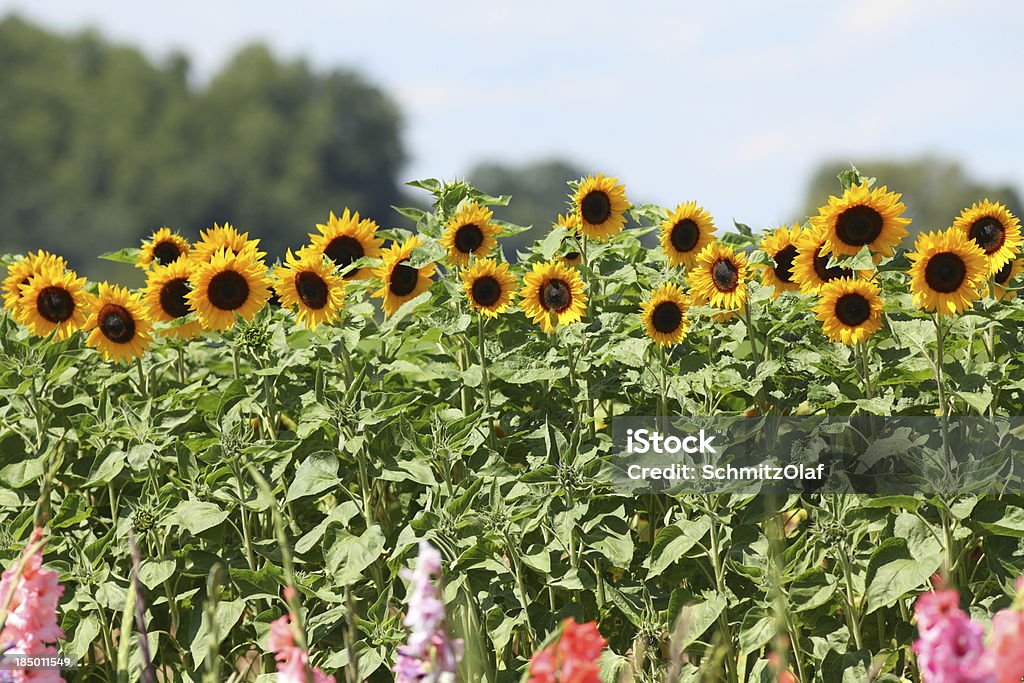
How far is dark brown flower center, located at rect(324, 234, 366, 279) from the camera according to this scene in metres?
5.26

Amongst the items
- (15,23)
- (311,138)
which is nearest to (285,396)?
(311,138)

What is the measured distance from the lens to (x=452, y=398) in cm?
517

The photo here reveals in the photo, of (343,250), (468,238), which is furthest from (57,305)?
(468,238)

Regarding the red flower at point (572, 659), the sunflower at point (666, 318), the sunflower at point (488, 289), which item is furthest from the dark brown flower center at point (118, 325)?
the red flower at point (572, 659)

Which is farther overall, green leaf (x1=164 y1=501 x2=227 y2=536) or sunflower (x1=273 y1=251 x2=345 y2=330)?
sunflower (x1=273 y1=251 x2=345 y2=330)

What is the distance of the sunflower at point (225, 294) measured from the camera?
490 cm

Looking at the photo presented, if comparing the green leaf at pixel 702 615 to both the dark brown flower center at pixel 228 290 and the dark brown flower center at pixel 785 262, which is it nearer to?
the dark brown flower center at pixel 785 262

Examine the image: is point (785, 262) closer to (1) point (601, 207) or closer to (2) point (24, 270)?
(1) point (601, 207)

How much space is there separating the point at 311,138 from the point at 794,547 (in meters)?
91.6

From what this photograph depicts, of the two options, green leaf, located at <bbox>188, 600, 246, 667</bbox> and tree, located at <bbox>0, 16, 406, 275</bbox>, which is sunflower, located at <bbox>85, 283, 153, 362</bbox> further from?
tree, located at <bbox>0, 16, 406, 275</bbox>

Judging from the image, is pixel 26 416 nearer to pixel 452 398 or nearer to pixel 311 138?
pixel 452 398

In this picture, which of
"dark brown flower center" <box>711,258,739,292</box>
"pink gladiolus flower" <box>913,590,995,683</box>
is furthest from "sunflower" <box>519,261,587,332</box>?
"pink gladiolus flower" <box>913,590,995,683</box>

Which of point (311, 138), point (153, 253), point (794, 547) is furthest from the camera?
point (311, 138)

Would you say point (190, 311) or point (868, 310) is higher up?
point (190, 311)
